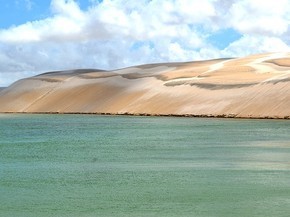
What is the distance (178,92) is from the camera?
14738 centimetres

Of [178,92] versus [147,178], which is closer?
[147,178]

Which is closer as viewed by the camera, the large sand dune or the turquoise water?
the turquoise water

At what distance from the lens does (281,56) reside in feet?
585

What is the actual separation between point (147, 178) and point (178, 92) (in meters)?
109

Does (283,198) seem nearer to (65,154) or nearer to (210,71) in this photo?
(65,154)

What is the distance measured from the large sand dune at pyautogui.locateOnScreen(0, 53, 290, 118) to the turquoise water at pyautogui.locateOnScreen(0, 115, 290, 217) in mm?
56302

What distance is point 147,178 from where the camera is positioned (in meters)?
38.3

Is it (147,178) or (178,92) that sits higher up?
(178,92)

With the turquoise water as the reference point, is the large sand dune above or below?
above

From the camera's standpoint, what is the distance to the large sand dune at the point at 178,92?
124 meters

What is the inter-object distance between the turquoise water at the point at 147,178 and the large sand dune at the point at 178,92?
2217 inches

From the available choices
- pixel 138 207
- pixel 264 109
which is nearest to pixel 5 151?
pixel 138 207

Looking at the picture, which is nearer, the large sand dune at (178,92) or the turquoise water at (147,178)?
the turquoise water at (147,178)

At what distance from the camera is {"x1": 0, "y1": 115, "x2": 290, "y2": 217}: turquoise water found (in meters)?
29.6
